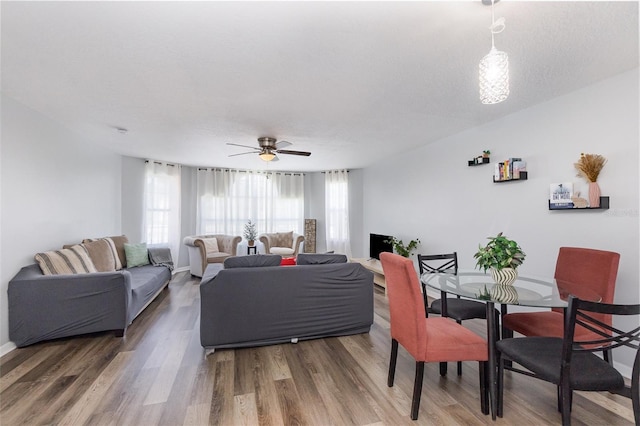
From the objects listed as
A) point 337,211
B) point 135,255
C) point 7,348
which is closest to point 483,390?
point 7,348

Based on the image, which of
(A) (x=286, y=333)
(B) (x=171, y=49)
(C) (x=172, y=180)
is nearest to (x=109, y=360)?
(A) (x=286, y=333)

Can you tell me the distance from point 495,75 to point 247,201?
21.0 ft

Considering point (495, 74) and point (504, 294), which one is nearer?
point (495, 74)

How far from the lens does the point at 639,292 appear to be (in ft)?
7.57

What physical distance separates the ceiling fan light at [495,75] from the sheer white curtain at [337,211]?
19.0ft

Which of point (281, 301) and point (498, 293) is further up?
point (498, 293)

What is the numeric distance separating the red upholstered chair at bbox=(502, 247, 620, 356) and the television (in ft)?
10.2

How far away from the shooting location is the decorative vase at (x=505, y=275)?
2.15m

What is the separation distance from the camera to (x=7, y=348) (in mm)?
2715

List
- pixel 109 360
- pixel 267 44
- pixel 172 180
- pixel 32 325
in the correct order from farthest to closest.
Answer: pixel 172 180 → pixel 32 325 → pixel 109 360 → pixel 267 44

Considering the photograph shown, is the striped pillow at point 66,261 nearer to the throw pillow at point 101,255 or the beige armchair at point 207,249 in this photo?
the throw pillow at point 101,255

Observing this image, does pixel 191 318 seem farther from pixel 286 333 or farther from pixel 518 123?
pixel 518 123

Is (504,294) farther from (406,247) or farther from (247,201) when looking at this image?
(247,201)

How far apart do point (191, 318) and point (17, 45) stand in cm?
303
